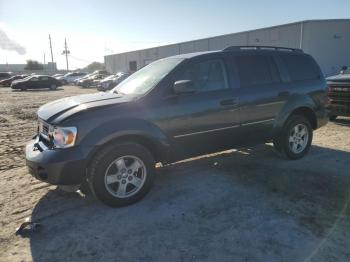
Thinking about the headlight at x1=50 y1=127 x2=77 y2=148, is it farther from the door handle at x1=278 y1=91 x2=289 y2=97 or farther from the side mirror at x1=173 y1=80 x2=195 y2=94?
the door handle at x1=278 y1=91 x2=289 y2=97

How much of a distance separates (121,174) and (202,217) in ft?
3.72

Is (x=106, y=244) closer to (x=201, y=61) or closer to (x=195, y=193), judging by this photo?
(x=195, y=193)

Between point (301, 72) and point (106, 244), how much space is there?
4554 mm

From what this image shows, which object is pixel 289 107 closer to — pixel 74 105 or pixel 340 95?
pixel 74 105

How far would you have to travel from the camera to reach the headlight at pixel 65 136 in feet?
12.9

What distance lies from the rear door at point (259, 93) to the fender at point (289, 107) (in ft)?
0.30

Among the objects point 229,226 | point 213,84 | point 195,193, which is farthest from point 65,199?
point 213,84

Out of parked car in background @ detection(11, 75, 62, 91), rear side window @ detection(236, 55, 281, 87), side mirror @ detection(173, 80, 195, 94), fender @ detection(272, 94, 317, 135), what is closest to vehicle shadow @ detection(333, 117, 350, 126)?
fender @ detection(272, 94, 317, 135)

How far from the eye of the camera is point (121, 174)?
427cm

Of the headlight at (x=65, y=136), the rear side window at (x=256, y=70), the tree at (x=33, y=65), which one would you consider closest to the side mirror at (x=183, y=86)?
the rear side window at (x=256, y=70)

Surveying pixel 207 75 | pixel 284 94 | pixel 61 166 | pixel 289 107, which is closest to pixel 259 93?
pixel 284 94

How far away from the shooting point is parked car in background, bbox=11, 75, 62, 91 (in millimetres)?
32281

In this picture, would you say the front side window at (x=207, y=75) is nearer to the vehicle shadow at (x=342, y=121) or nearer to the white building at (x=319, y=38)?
the vehicle shadow at (x=342, y=121)

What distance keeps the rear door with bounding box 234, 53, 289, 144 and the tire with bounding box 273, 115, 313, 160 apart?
0.40 m
